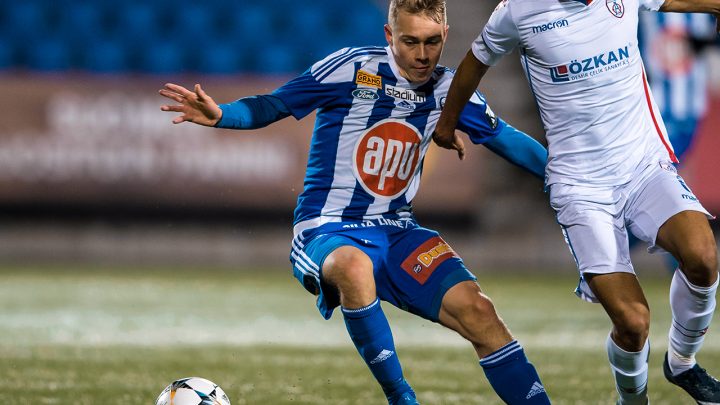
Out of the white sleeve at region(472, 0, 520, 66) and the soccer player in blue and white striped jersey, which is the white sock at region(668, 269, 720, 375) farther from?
the soccer player in blue and white striped jersey

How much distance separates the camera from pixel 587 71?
14.4 feet

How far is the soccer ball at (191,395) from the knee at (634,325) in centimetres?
153

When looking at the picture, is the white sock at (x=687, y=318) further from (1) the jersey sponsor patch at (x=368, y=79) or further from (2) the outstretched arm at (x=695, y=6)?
(1) the jersey sponsor patch at (x=368, y=79)

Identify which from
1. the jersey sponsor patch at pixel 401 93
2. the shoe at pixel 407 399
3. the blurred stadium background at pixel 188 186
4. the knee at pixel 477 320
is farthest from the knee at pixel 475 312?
the blurred stadium background at pixel 188 186

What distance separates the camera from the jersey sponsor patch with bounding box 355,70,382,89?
4605 millimetres

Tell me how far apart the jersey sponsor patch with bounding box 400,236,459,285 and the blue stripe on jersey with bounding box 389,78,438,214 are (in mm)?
233

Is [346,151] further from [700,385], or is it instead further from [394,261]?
[700,385]

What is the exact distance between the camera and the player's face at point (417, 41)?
4.39m

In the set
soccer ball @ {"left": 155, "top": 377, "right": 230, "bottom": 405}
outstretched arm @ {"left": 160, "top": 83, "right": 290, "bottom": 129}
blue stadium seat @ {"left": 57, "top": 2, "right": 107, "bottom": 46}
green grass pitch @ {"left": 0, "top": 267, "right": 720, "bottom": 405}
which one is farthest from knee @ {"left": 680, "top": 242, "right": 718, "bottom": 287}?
blue stadium seat @ {"left": 57, "top": 2, "right": 107, "bottom": 46}

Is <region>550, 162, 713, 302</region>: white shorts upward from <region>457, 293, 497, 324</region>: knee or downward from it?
upward

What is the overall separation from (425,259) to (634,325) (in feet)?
2.71

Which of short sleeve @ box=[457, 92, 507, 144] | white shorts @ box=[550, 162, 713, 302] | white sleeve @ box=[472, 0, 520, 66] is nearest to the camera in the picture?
white shorts @ box=[550, 162, 713, 302]

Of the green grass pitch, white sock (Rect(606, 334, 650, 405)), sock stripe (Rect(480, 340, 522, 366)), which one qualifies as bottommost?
the green grass pitch

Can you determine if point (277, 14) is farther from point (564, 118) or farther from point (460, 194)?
point (564, 118)
